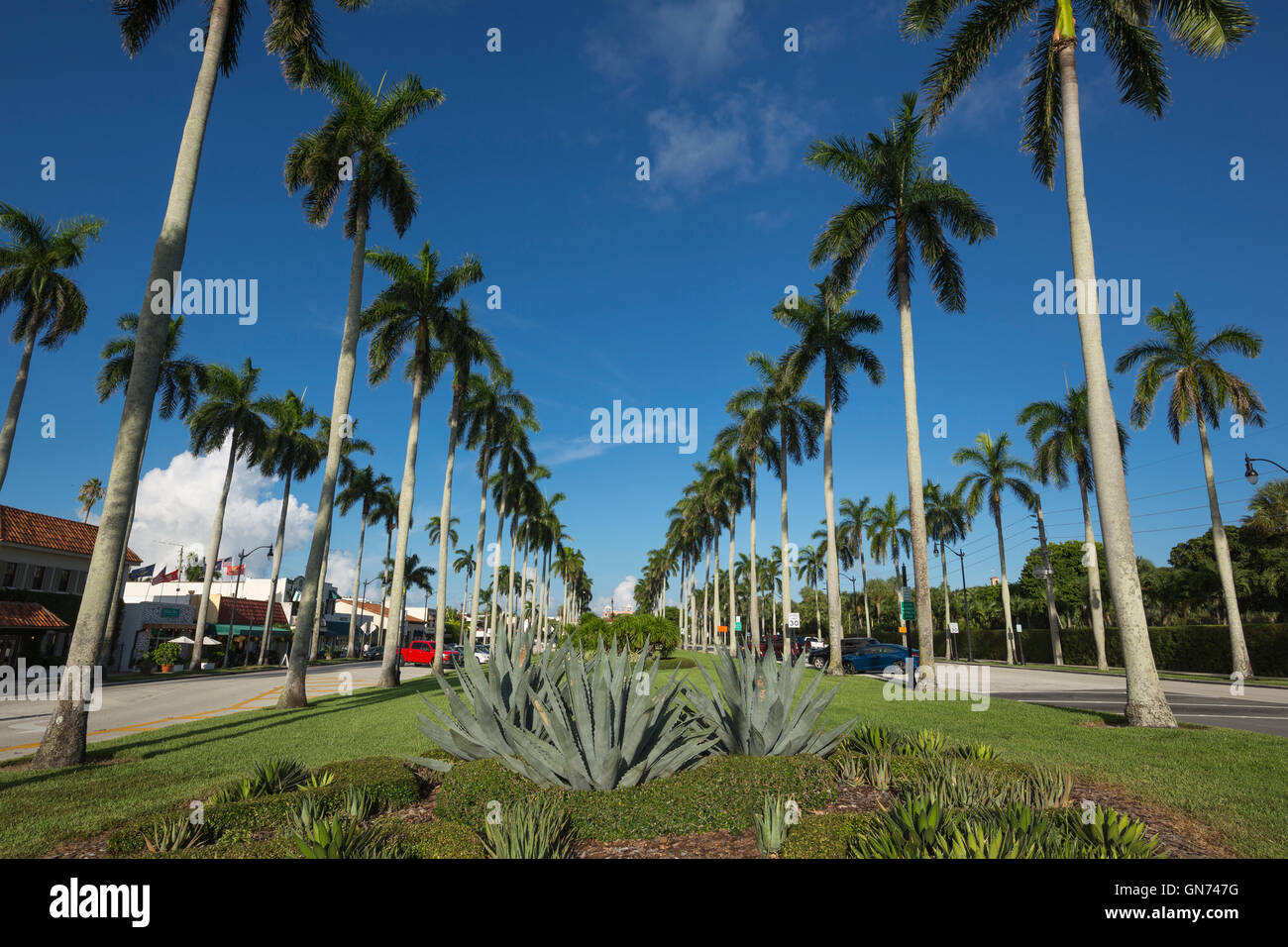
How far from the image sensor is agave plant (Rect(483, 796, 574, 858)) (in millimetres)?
3979

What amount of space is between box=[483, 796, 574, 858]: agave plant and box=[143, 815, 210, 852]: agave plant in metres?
2.10

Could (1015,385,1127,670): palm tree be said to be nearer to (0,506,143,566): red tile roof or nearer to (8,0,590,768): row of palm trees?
(8,0,590,768): row of palm trees

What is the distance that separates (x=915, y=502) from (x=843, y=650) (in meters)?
16.2

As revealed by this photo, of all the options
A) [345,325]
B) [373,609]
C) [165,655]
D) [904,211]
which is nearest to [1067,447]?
[904,211]

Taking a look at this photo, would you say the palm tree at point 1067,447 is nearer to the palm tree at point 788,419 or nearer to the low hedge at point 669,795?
the palm tree at point 788,419

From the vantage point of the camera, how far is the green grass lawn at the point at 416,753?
5477 millimetres

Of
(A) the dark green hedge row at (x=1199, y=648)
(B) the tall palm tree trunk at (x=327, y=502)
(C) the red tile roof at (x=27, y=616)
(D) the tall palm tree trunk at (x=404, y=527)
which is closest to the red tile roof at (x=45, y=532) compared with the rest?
(C) the red tile roof at (x=27, y=616)

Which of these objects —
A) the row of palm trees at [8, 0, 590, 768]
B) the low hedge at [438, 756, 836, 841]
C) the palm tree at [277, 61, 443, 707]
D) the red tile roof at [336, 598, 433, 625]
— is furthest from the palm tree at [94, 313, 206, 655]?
the red tile roof at [336, 598, 433, 625]

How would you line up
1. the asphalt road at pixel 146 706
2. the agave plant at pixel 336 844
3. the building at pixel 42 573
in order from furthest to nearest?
the building at pixel 42 573 < the asphalt road at pixel 146 706 < the agave plant at pixel 336 844

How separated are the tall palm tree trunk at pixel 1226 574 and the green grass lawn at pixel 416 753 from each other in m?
18.6

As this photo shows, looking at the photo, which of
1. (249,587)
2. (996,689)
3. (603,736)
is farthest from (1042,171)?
(249,587)

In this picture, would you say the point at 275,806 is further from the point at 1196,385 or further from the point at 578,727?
the point at 1196,385

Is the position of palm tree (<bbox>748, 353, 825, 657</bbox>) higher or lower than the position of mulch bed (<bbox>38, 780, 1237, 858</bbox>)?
higher
